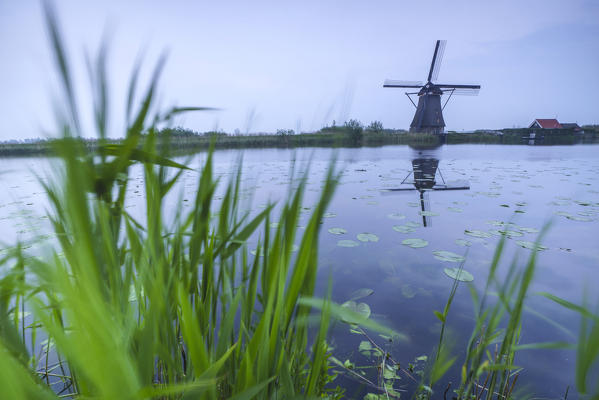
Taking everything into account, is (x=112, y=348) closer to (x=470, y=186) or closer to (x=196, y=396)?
(x=196, y=396)

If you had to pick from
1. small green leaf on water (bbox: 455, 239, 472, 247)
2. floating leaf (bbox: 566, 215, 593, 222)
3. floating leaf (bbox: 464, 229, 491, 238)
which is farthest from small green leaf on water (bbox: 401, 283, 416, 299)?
floating leaf (bbox: 566, 215, 593, 222)

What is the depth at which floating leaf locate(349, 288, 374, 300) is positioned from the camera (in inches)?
66.4

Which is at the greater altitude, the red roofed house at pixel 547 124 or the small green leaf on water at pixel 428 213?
the red roofed house at pixel 547 124

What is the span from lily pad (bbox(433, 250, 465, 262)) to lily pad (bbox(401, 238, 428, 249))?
18cm

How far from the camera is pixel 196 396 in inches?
11.0

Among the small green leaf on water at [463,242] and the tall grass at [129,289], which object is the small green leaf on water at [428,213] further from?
the tall grass at [129,289]

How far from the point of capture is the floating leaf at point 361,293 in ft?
5.53

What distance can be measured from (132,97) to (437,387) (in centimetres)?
151

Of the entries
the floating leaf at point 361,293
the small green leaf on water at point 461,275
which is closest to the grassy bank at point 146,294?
the floating leaf at point 361,293

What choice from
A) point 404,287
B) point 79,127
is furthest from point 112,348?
point 404,287

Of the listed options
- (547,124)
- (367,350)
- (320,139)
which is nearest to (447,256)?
(367,350)

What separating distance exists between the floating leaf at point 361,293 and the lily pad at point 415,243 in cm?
90

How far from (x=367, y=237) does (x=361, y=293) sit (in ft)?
3.25

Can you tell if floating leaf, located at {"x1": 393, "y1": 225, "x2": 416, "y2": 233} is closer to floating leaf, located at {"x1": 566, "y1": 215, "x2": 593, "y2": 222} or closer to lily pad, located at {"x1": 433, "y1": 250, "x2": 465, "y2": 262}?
lily pad, located at {"x1": 433, "y1": 250, "x2": 465, "y2": 262}
